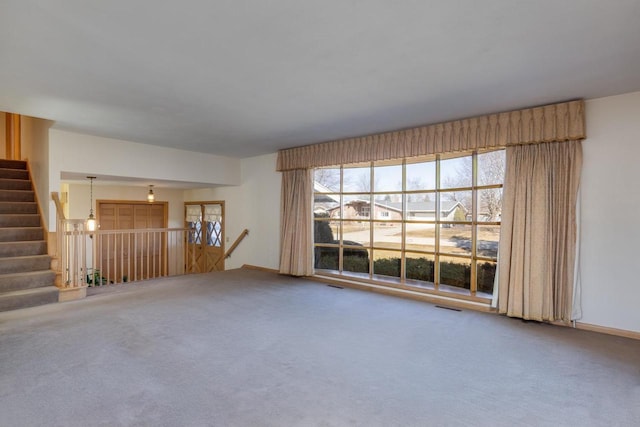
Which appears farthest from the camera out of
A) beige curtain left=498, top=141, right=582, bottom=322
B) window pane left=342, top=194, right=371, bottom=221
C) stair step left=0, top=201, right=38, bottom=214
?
window pane left=342, top=194, right=371, bottom=221

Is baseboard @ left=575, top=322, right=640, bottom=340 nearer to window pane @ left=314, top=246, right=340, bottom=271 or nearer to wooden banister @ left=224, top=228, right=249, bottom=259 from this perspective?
window pane @ left=314, top=246, right=340, bottom=271

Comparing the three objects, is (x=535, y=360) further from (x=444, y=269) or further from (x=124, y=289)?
(x=124, y=289)

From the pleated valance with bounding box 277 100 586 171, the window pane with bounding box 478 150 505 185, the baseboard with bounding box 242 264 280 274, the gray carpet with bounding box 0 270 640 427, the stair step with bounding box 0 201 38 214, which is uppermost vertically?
the pleated valance with bounding box 277 100 586 171

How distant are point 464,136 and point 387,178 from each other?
136 cm

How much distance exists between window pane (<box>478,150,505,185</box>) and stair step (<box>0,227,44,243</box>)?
6612 mm

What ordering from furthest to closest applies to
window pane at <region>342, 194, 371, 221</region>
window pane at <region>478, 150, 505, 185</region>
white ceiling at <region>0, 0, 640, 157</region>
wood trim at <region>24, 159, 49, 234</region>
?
window pane at <region>342, 194, 371, 221</region> < wood trim at <region>24, 159, 49, 234</region> < window pane at <region>478, 150, 505, 185</region> < white ceiling at <region>0, 0, 640, 157</region>

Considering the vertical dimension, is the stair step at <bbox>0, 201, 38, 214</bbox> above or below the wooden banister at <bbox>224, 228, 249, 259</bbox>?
above

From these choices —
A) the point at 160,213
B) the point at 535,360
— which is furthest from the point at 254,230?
the point at 535,360

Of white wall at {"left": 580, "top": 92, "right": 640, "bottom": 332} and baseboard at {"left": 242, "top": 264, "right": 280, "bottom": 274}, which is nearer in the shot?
white wall at {"left": 580, "top": 92, "right": 640, "bottom": 332}

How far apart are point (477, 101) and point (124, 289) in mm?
5512

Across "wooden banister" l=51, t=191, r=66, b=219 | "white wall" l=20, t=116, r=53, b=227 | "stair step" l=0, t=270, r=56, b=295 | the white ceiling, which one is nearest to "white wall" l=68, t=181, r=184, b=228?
"white wall" l=20, t=116, r=53, b=227

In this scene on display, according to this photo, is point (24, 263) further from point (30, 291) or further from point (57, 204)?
point (57, 204)

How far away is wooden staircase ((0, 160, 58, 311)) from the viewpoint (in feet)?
13.3

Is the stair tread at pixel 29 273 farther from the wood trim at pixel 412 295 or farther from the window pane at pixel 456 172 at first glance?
the window pane at pixel 456 172
